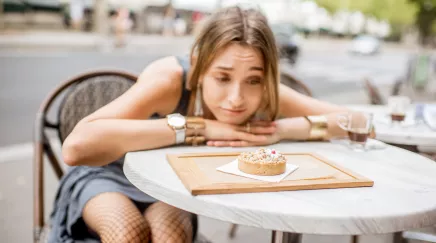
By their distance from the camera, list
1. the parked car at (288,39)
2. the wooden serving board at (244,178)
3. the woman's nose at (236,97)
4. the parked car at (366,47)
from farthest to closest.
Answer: the parked car at (366,47), the parked car at (288,39), the woman's nose at (236,97), the wooden serving board at (244,178)

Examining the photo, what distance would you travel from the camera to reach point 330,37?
47062 millimetres

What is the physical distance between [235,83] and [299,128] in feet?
1.23

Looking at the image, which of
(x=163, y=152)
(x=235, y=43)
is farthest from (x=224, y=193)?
(x=235, y=43)

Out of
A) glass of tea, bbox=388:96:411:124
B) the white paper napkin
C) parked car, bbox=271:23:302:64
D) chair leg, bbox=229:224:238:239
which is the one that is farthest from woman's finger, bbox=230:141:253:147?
parked car, bbox=271:23:302:64

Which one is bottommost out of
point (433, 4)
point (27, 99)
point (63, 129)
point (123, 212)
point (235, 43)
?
point (27, 99)

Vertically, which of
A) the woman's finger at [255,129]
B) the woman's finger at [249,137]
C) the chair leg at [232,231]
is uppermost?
the woman's finger at [255,129]

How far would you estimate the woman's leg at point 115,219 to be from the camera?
4.70 ft

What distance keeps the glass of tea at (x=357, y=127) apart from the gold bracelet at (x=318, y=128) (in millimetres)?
65

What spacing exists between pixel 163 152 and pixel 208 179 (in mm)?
373

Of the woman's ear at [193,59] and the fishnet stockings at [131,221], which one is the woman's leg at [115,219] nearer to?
the fishnet stockings at [131,221]

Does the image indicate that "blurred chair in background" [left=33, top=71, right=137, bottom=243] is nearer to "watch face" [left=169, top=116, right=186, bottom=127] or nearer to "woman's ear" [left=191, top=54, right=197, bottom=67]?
"woman's ear" [left=191, top=54, right=197, bottom=67]

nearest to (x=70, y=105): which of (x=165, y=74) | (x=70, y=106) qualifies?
(x=70, y=106)

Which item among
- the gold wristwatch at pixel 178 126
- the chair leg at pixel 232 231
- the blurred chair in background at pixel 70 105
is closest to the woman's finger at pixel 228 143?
the gold wristwatch at pixel 178 126

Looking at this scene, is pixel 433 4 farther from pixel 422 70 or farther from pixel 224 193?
pixel 224 193
